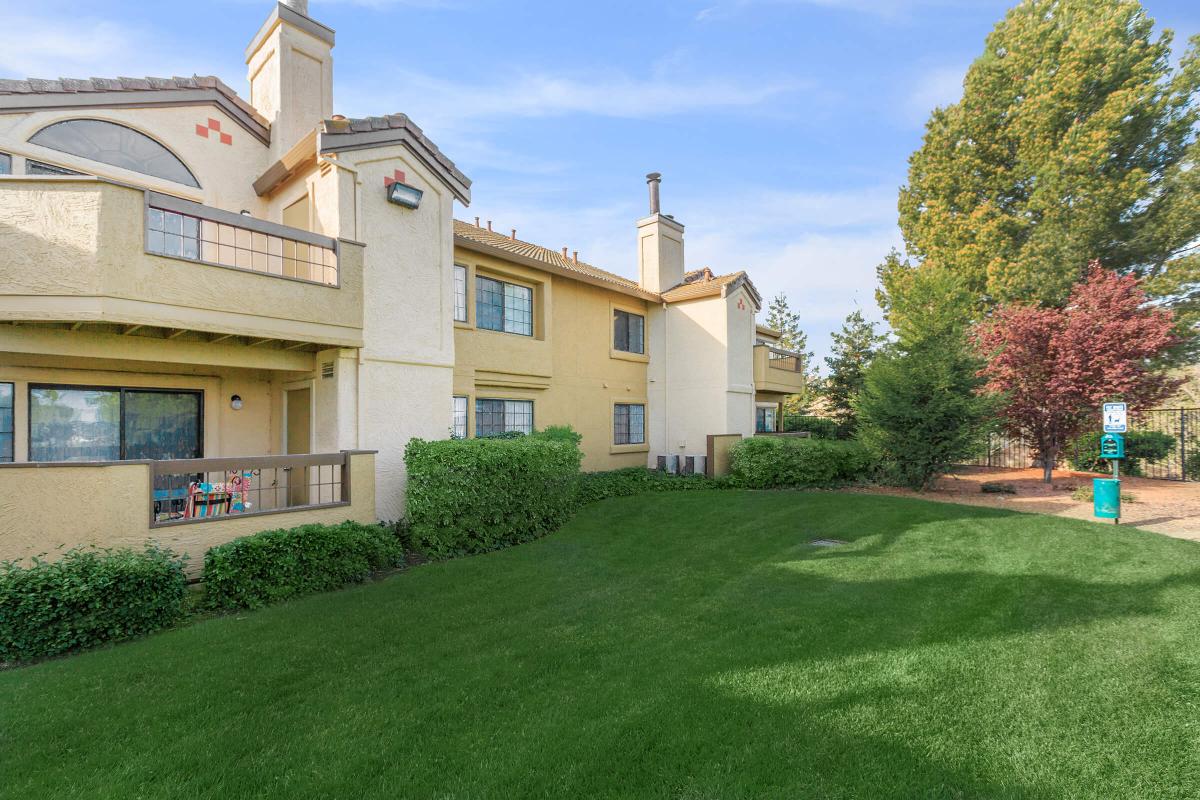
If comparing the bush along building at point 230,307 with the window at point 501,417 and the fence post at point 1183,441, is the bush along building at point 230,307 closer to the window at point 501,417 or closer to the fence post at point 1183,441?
the window at point 501,417

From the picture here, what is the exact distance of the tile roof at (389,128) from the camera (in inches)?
373

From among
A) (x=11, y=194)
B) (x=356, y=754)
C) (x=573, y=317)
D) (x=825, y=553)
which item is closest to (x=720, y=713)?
(x=356, y=754)

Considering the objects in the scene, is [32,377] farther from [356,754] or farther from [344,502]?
[356,754]

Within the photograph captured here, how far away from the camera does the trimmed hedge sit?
15609mm

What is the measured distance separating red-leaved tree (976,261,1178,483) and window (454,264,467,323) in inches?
525

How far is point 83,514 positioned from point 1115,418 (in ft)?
54.4

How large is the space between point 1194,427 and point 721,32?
770 inches

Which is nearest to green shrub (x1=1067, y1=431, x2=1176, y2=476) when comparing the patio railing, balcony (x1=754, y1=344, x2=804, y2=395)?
balcony (x1=754, y1=344, x2=804, y2=395)

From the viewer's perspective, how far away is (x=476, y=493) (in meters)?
9.27

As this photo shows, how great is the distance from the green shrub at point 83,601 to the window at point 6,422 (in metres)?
3.32


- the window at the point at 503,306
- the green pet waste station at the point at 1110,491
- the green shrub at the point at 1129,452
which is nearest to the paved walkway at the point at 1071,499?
the green pet waste station at the point at 1110,491

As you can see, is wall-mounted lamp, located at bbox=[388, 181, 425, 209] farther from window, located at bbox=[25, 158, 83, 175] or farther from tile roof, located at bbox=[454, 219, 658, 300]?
window, located at bbox=[25, 158, 83, 175]

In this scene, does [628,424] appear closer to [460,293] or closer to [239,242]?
[460,293]

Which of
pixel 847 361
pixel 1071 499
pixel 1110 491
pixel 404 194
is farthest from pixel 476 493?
pixel 847 361
